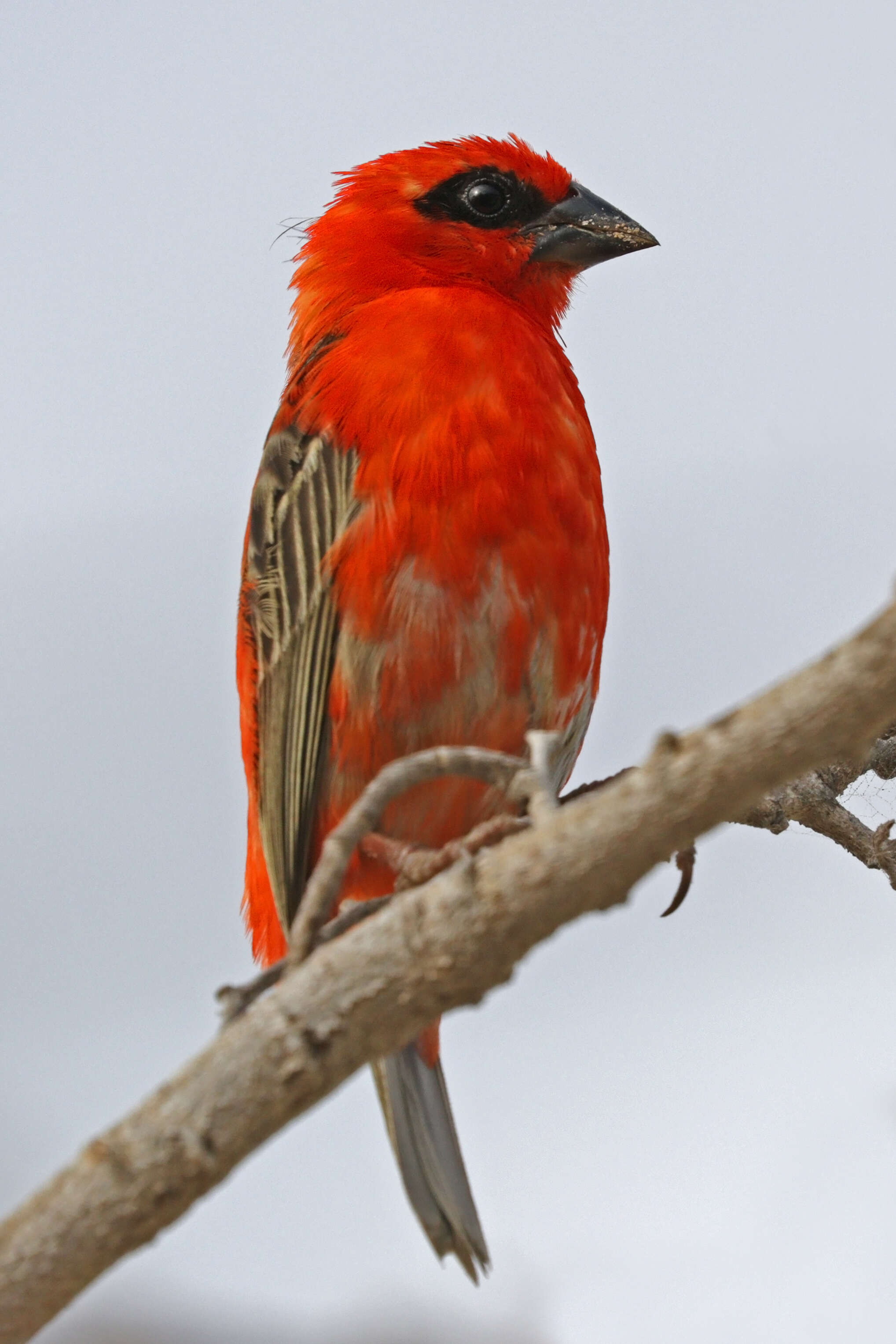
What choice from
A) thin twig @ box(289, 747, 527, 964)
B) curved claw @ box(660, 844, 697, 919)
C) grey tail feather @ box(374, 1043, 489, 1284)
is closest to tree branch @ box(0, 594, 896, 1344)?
thin twig @ box(289, 747, 527, 964)

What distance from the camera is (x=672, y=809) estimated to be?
1436 millimetres

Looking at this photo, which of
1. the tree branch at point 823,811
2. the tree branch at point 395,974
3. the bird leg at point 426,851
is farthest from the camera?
the tree branch at point 823,811

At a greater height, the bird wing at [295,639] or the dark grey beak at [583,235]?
the dark grey beak at [583,235]

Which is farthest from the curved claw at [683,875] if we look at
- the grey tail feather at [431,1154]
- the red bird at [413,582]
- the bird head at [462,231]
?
the bird head at [462,231]

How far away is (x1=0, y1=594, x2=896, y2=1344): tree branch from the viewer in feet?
4.65

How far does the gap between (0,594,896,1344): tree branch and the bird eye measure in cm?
177

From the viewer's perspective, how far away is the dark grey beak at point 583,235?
291 cm

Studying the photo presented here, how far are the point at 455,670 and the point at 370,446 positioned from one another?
1.46 feet

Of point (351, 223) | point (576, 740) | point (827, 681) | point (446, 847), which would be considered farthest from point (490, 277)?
point (827, 681)

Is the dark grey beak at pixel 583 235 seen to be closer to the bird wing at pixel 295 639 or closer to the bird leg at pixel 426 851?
the bird wing at pixel 295 639

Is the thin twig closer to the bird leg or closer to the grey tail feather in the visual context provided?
the bird leg

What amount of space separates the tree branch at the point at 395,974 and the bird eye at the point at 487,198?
1.77 m

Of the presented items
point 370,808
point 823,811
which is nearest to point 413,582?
point 370,808

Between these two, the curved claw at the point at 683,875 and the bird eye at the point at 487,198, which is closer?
the curved claw at the point at 683,875
